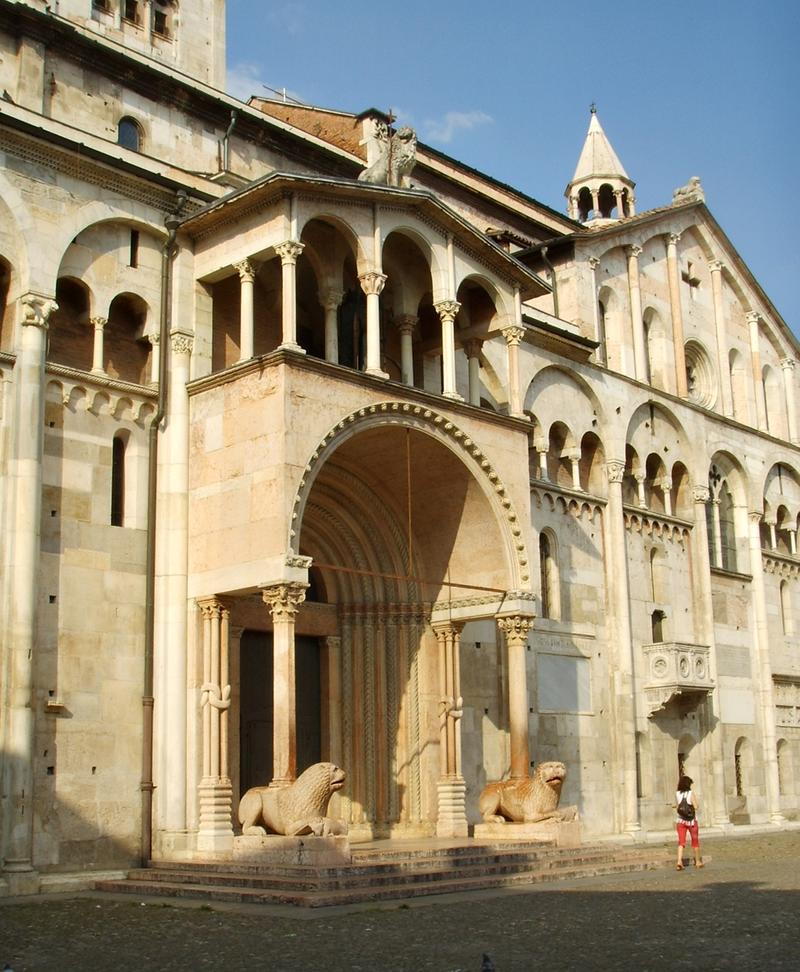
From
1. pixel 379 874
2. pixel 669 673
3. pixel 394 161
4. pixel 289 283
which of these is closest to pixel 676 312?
pixel 669 673

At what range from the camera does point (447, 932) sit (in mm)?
13094

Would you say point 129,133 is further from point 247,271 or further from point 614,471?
point 614,471

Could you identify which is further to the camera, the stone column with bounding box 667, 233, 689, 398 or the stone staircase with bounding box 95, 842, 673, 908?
the stone column with bounding box 667, 233, 689, 398

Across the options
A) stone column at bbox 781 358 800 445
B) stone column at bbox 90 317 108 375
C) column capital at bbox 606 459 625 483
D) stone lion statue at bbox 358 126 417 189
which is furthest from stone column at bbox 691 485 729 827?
stone column at bbox 90 317 108 375

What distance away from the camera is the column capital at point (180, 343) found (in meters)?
20.8

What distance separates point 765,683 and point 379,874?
18.4m

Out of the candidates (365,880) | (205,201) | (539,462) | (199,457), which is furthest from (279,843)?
(539,462)

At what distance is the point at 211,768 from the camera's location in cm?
1934

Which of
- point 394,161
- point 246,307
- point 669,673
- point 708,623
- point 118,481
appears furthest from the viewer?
point 708,623

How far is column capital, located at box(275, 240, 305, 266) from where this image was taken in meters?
19.9

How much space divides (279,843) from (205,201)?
10.5 metres

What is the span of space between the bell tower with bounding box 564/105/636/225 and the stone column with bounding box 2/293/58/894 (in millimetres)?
21644

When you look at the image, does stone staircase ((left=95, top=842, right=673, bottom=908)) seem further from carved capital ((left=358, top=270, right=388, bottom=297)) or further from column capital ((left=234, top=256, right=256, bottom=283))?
column capital ((left=234, top=256, right=256, bottom=283))

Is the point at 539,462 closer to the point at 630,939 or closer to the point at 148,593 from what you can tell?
the point at 148,593
